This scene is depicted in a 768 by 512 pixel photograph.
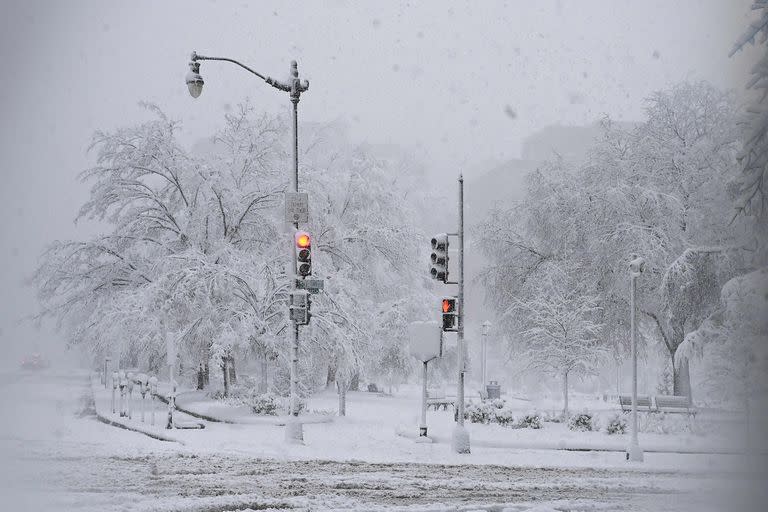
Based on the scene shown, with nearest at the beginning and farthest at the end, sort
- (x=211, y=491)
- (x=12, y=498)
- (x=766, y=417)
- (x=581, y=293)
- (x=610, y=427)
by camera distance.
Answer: (x=766, y=417) < (x=12, y=498) < (x=211, y=491) < (x=610, y=427) < (x=581, y=293)

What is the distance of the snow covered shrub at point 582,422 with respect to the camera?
25375 millimetres

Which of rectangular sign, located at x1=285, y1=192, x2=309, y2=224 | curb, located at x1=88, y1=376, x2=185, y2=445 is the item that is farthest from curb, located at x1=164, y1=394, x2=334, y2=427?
rectangular sign, located at x1=285, y1=192, x2=309, y2=224

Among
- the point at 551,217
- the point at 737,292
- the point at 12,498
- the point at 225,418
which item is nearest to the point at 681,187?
the point at 551,217

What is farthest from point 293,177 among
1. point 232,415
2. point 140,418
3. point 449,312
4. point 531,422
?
point 140,418

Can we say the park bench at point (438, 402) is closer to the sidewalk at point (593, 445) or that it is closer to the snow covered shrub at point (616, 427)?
the snow covered shrub at point (616, 427)

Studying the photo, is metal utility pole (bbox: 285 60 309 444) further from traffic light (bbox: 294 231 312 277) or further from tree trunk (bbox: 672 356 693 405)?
tree trunk (bbox: 672 356 693 405)

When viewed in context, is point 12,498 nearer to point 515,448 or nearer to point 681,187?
point 515,448

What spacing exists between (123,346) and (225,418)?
4771 millimetres

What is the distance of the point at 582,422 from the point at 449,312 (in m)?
8.78

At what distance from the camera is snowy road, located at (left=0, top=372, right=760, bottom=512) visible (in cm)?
1116

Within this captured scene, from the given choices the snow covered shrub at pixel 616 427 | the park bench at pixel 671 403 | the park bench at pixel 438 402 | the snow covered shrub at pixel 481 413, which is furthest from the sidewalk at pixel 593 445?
the park bench at pixel 438 402

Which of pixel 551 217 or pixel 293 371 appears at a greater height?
pixel 551 217

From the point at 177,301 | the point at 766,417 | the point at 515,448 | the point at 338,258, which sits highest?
the point at 338,258

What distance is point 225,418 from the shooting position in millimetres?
26234
